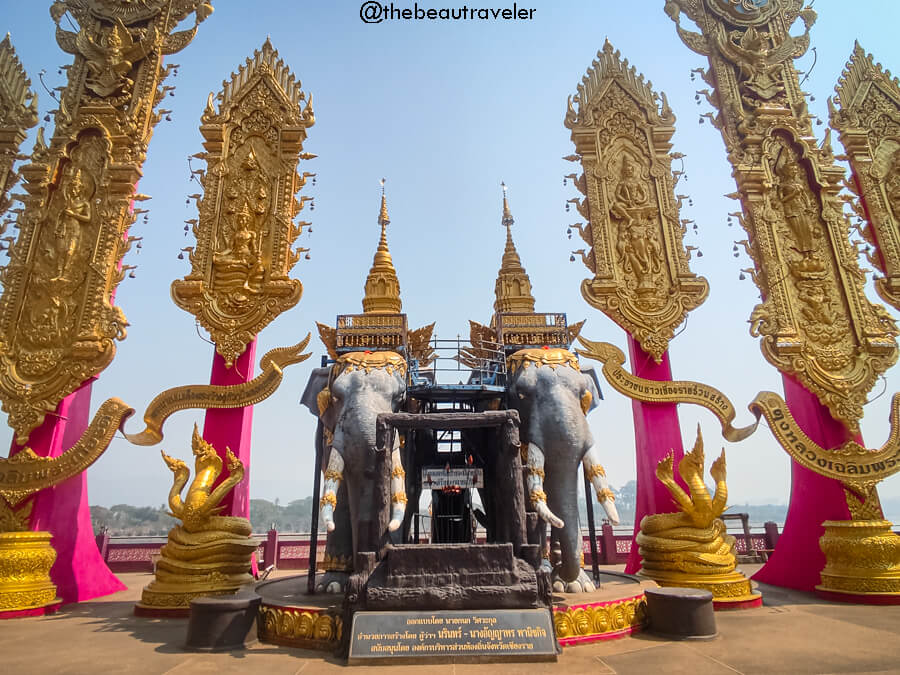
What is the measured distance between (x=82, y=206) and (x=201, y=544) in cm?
637

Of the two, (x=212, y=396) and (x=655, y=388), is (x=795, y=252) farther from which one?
(x=212, y=396)

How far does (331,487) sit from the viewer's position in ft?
19.2

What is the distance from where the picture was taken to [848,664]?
4098 millimetres

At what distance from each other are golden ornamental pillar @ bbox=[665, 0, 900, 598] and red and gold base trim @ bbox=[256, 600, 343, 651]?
23.2 feet

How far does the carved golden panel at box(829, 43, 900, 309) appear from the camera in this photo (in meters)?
9.27

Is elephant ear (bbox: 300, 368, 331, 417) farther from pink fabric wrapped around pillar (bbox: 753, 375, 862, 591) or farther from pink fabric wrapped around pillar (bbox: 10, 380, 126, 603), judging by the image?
pink fabric wrapped around pillar (bbox: 753, 375, 862, 591)

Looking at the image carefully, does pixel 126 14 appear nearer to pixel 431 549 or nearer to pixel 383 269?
pixel 383 269

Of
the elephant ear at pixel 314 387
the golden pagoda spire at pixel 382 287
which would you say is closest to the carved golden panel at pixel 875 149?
the golden pagoda spire at pixel 382 287

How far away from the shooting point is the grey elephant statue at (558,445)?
5.84 meters

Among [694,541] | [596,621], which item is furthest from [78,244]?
[694,541]

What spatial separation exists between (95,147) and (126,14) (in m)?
3.31

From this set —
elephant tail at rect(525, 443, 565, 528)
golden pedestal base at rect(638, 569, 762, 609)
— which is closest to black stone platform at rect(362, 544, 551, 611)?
elephant tail at rect(525, 443, 565, 528)

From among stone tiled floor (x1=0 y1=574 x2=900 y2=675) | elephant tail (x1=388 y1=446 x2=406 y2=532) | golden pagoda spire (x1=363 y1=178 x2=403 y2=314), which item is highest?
golden pagoda spire (x1=363 y1=178 x2=403 y2=314)

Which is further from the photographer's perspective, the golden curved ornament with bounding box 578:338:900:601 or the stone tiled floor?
the golden curved ornament with bounding box 578:338:900:601
